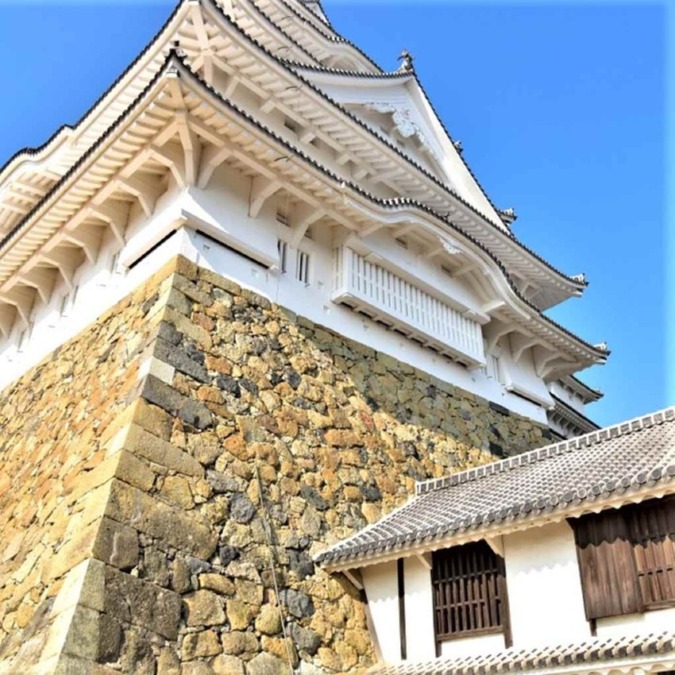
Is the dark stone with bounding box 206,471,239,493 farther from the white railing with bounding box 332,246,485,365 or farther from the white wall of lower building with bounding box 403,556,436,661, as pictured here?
the white railing with bounding box 332,246,485,365

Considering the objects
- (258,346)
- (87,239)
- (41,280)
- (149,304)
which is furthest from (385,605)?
(41,280)

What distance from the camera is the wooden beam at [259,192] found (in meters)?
8.65

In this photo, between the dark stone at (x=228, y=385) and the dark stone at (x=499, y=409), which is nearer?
the dark stone at (x=228, y=385)

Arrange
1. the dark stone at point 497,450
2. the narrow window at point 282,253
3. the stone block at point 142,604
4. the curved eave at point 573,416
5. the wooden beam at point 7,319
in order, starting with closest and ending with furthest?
1. the stone block at point 142,604
2. the narrow window at point 282,253
3. the dark stone at point 497,450
4. the wooden beam at point 7,319
5. the curved eave at point 573,416

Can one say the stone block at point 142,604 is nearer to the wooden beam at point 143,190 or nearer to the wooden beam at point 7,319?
the wooden beam at point 143,190

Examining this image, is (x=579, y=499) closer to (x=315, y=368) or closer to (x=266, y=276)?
(x=315, y=368)

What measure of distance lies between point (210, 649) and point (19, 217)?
818 cm

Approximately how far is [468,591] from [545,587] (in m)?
0.79

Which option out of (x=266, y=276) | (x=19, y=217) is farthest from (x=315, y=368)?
(x=19, y=217)

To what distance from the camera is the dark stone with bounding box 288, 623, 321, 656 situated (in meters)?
6.46

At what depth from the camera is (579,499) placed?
19.1ft

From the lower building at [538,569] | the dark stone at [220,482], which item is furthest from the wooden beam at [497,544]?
the dark stone at [220,482]

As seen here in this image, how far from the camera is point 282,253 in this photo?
910cm

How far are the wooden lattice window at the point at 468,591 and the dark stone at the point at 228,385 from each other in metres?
2.61
